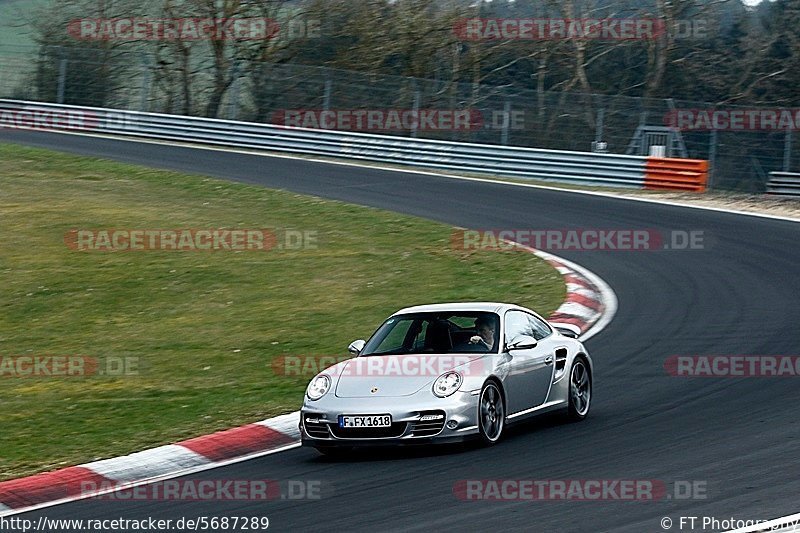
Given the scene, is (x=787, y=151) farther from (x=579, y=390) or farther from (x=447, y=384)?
(x=447, y=384)

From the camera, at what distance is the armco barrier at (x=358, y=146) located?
28.3m

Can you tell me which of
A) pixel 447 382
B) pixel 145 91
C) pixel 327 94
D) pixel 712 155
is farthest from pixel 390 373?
pixel 145 91

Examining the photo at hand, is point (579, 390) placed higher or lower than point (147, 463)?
higher

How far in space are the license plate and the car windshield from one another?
1.10 metres

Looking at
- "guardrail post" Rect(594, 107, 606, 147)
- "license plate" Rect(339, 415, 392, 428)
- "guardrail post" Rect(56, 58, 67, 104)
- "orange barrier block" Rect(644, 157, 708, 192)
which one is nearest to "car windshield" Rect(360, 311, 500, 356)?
"license plate" Rect(339, 415, 392, 428)

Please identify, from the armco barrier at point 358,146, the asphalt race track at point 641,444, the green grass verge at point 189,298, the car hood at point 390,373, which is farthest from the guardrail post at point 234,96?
the car hood at point 390,373

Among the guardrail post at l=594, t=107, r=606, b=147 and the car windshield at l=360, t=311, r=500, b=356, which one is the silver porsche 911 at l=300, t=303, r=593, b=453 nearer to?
the car windshield at l=360, t=311, r=500, b=356

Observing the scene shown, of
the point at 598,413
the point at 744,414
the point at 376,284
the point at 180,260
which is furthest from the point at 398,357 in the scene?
the point at 180,260

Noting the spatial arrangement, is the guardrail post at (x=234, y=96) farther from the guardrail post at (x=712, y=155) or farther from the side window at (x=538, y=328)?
the side window at (x=538, y=328)

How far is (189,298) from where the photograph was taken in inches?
652

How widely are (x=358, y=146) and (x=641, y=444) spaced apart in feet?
78.0

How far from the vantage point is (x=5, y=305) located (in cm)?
1616

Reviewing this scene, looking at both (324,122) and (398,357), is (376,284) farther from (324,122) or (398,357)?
(324,122)

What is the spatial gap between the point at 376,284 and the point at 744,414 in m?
7.94
